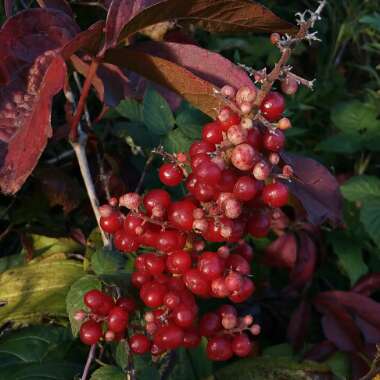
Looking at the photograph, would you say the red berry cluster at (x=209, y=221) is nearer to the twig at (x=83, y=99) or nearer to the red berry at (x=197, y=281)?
the red berry at (x=197, y=281)

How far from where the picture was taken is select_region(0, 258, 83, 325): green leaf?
88 cm

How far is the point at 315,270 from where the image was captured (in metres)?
1.15

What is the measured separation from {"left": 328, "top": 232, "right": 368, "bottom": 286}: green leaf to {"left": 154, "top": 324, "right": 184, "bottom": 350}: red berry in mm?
498

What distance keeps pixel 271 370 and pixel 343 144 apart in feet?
1.94

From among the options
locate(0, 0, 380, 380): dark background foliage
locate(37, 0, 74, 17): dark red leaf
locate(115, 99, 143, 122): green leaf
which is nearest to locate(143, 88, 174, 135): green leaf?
locate(0, 0, 380, 380): dark background foliage

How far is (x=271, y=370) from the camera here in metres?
0.91

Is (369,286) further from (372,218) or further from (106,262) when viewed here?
(106,262)

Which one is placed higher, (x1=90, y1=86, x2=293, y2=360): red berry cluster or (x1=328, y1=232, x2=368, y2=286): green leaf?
(x1=90, y1=86, x2=293, y2=360): red berry cluster

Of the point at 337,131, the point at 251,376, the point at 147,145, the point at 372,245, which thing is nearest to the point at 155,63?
the point at 147,145

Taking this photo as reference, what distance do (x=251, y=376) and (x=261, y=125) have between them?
459mm

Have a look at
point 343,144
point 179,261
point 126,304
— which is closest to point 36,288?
point 126,304

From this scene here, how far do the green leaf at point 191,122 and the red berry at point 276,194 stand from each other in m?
0.37

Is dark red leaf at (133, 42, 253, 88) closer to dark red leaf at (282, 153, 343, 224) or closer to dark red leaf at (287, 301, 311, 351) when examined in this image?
dark red leaf at (282, 153, 343, 224)

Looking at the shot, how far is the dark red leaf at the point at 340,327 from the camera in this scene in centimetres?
97
